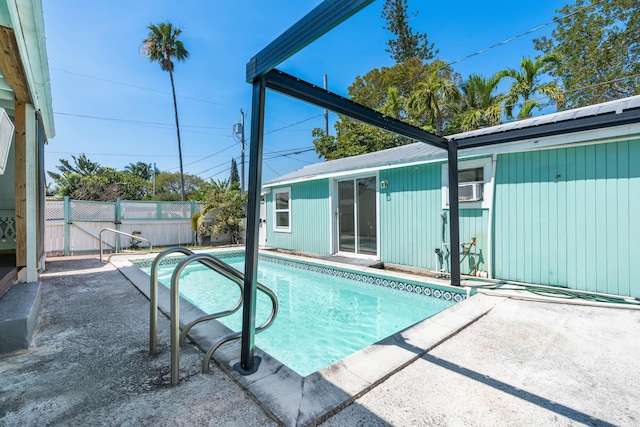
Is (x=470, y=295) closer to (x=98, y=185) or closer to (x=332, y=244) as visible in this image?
(x=332, y=244)

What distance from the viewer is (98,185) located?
19250mm

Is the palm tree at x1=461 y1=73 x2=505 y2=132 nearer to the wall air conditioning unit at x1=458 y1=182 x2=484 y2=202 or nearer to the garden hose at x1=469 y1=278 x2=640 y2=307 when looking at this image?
the wall air conditioning unit at x1=458 y1=182 x2=484 y2=202

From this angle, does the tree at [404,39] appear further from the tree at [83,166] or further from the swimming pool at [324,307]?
the tree at [83,166]

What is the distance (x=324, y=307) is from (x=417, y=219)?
8.77 ft

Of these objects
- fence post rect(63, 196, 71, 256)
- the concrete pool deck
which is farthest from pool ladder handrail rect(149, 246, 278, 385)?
fence post rect(63, 196, 71, 256)

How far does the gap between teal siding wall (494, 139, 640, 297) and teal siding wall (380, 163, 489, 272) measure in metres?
0.48

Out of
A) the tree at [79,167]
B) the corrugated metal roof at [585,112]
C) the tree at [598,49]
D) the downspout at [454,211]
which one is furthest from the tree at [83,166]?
the tree at [598,49]

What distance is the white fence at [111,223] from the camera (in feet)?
27.3

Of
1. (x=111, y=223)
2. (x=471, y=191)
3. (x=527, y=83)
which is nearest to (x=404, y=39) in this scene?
(x=527, y=83)

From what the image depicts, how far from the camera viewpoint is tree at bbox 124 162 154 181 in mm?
35344

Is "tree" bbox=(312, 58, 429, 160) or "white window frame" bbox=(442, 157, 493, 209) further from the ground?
"tree" bbox=(312, 58, 429, 160)

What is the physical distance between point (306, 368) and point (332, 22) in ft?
9.80

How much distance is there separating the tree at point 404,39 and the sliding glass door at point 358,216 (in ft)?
47.3

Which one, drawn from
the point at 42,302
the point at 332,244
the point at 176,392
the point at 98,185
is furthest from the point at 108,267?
the point at 98,185
